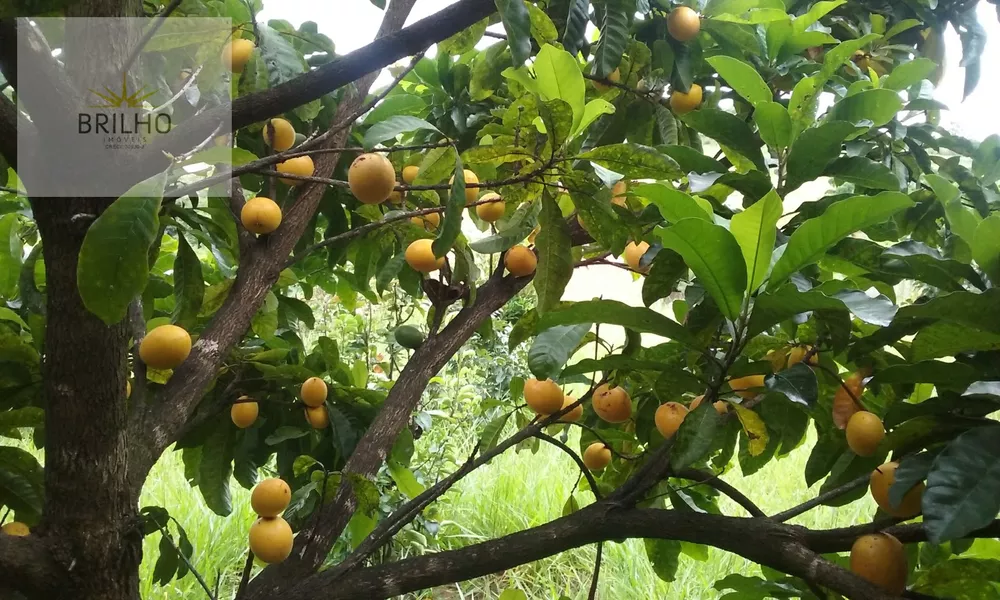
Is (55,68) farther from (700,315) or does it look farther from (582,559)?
(582,559)

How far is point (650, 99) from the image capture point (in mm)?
958

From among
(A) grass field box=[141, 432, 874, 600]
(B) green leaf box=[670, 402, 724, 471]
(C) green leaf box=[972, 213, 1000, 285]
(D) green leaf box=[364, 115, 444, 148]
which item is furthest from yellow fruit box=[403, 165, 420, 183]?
(A) grass field box=[141, 432, 874, 600]

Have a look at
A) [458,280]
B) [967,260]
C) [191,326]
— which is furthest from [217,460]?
[967,260]

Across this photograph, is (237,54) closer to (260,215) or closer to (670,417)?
(260,215)

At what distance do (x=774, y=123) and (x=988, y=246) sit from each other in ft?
0.74

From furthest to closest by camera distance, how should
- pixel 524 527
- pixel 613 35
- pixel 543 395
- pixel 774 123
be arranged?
pixel 524 527, pixel 543 395, pixel 613 35, pixel 774 123

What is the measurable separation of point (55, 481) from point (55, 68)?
0.35m

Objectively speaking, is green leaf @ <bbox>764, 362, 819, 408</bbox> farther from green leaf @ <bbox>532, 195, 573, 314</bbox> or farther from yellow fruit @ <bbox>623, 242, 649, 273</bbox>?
yellow fruit @ <bbox>623, 242, 649, 273</bbox>

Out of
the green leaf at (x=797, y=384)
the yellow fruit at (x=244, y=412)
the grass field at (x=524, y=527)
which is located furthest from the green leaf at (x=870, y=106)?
the grass field at (x=524, y=527)

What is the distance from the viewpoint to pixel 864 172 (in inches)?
27.3

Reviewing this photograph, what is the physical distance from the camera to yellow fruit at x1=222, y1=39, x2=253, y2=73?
2.73 ft

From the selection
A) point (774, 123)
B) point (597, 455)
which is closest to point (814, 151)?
point (774, 123)

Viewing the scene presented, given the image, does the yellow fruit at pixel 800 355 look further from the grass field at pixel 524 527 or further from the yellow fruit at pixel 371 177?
the grass field at pixel 524 527

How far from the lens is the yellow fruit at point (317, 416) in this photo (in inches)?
38.3
